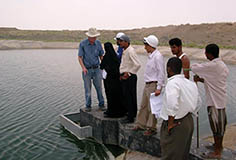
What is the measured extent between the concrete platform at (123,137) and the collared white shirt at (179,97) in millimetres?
1227

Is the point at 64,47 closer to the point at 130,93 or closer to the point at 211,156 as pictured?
the point at 130,93

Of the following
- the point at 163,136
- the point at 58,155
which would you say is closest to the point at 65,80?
the point at 58,155

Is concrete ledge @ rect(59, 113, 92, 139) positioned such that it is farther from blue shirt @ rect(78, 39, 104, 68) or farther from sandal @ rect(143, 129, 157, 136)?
sandal @ rect(143, 129, 157, 136)

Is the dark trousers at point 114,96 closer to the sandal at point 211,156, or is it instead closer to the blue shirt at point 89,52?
the blue shirt at point 89,52

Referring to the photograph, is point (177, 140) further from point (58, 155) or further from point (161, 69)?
point (58, 155)

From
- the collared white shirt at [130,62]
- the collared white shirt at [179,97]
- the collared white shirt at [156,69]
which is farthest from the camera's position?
the collared white shirt at [130,62]

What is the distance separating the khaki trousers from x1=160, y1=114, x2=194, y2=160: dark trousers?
134 centimetres

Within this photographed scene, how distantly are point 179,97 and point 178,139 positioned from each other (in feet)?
1.90

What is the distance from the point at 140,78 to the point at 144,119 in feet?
39.9

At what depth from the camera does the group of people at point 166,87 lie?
11.8 feet

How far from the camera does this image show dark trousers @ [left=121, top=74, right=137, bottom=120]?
18.8 ft

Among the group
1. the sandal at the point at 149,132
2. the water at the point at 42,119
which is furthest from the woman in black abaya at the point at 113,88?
the sandal at the point at 149,132

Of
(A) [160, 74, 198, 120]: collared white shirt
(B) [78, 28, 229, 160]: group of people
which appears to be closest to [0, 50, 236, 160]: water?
(B) [78, 28, 229, 160]: group of people

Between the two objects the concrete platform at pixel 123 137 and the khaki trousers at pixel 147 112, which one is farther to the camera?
the khaki trousers at pixel 147 112
